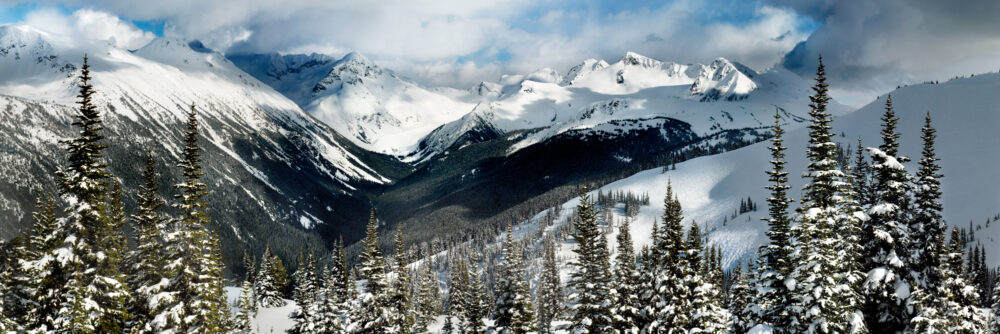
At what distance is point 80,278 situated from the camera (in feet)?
80.7

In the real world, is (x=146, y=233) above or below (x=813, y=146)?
below

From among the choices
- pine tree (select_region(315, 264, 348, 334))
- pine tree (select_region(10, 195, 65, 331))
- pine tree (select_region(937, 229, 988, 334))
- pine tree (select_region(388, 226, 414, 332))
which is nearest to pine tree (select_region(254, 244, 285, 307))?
pine tree (select_region(315, 264, 348, 334))

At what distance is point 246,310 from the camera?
7044 centimetres

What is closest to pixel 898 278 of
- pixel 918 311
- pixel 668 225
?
pixel 918 311

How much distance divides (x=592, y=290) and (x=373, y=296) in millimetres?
18866

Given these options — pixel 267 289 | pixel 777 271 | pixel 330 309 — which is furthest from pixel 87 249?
pixel 267 289

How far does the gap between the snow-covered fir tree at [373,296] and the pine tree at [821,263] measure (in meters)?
29.7

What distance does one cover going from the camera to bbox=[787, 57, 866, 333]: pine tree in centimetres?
2567

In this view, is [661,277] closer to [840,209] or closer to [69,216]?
[840,209]

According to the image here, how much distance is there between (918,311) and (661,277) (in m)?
12.6

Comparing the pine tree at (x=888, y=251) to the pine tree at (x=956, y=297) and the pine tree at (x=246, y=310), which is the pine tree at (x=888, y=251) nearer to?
the pine tree at (x=956, y=297)

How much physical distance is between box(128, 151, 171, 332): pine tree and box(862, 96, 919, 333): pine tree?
117 ft

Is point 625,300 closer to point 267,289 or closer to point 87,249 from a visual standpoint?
point 87,249

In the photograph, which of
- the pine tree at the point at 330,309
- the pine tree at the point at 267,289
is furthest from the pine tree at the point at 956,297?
the pine tree at the point at 267,289
